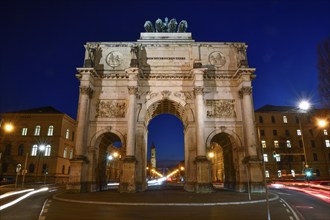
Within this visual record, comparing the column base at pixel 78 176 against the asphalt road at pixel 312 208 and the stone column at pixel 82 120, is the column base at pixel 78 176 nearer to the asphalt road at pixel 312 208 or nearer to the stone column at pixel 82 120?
the stone column at pixel 82 120

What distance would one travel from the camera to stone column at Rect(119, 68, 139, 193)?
21.0 meters

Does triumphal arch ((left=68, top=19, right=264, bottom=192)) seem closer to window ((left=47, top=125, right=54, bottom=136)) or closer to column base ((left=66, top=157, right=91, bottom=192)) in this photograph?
column base ((left=66, top=157, right=91, bottom=192))

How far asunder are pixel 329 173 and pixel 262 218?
5348cm

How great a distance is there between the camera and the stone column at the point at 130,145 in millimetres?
21016

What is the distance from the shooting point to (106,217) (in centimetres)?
970

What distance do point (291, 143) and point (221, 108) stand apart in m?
39.2

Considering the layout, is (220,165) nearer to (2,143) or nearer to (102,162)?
(102,162)

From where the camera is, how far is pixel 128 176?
21.2 metres

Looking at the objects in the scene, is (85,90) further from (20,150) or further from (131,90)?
(20,150)

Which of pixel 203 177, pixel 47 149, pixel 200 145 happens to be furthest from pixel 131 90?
pixel 47 149

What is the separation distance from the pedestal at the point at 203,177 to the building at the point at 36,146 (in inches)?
1305

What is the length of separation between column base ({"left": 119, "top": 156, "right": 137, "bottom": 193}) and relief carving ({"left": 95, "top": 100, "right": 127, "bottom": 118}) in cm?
513

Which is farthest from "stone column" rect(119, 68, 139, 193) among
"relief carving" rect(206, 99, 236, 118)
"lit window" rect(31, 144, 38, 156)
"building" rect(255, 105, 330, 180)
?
"building" rect(255, 105, 330, 180)

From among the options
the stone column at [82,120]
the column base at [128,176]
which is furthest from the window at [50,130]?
the column base at [128,176]
